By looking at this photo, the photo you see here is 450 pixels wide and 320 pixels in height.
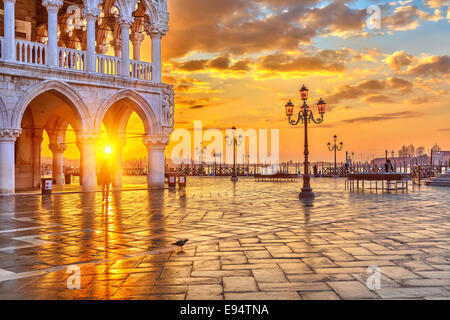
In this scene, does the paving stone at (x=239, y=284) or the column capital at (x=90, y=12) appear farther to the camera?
the column capital at (x=90, y=12)

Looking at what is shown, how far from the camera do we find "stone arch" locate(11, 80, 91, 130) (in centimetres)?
1669

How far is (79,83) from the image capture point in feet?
59.7

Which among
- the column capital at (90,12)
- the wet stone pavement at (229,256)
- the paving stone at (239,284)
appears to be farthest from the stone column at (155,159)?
the paving stone at (239,284)

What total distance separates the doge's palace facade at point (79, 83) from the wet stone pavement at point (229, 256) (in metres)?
9.63

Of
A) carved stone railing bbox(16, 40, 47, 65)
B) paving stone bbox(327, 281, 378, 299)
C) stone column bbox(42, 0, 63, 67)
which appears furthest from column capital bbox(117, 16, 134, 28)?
paving stone bbox(327, 281, 378, 299)

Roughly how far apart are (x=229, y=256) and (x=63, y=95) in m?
15.5

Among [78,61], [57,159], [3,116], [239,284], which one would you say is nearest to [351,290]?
[239,284]

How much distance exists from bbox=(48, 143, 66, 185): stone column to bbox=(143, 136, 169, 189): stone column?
748 cm

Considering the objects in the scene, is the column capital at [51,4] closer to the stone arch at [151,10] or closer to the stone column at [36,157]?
the stone arch at [151,10]

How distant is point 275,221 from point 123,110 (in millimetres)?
17005

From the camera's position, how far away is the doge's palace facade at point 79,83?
659 inches

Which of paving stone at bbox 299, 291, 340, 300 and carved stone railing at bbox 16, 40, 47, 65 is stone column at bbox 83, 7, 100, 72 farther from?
paving stone at bbox 299, 291, 340, 300
